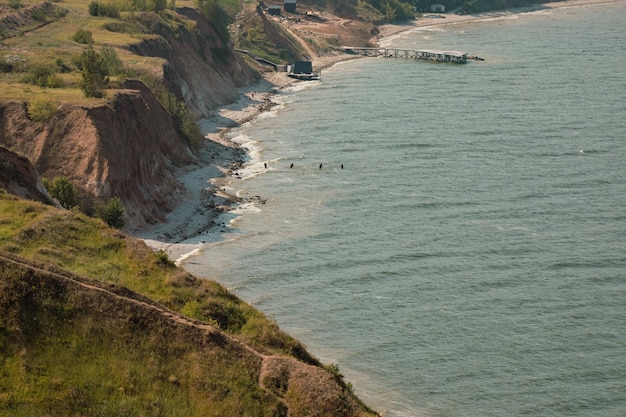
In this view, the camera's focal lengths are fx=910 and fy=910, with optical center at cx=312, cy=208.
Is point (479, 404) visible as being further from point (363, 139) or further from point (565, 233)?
point (363, 139)

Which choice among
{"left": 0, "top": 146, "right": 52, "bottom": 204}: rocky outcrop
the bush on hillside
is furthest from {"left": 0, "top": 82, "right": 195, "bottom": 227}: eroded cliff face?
{"left": 0, "top": 146, "right": 52, "bottom": 204}: rocky outcrop

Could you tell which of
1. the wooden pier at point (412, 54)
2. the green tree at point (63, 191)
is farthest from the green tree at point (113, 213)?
the wooden pier at point (412, 54)

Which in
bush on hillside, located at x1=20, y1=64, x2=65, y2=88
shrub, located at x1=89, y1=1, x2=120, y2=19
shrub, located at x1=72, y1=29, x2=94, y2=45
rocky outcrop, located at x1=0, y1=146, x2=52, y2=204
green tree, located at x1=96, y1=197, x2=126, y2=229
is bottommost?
green tree, located at x1=96, y1=197, x2=126, y2=229

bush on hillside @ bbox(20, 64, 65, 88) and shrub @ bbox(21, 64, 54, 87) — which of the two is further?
shrub @ bbox(21, 64, 54, 87)

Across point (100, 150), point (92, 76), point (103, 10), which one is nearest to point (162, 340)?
point (100, 150)

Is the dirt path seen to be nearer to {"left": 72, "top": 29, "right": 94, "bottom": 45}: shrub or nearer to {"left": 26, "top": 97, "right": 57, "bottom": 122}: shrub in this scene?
{"left": 26, "top": 97, "right": 57, "bottom": 122}: shrub
